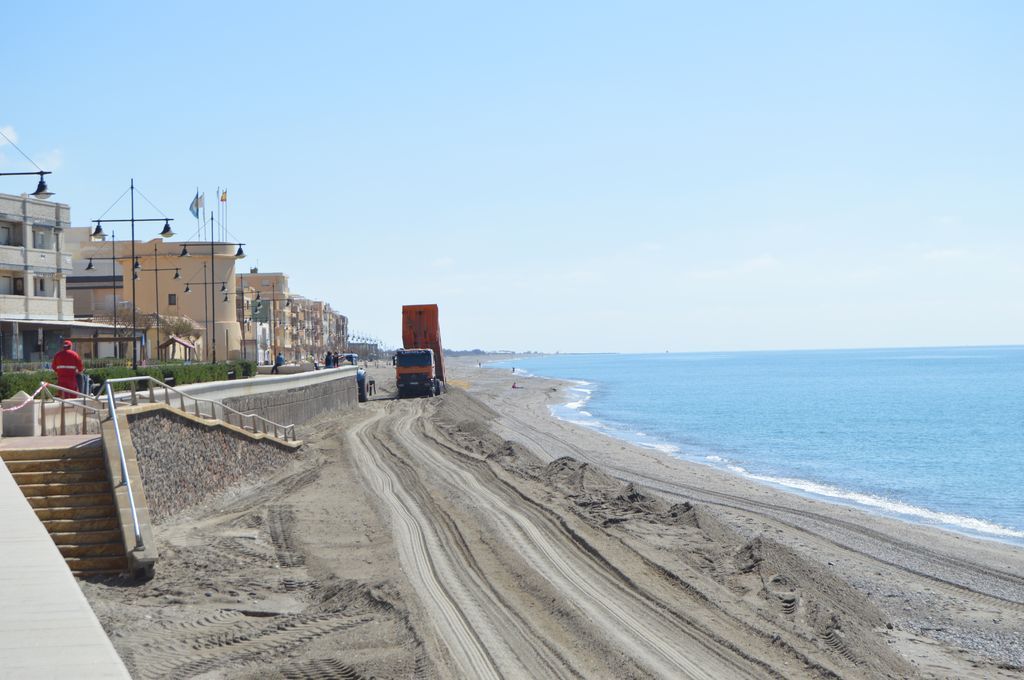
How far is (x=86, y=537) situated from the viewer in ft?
46.3

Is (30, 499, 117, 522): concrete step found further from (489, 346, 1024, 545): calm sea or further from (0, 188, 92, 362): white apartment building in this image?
(0, 188, 92, 362): white apartment building

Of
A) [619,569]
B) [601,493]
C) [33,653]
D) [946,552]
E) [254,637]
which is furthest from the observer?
[601,493]

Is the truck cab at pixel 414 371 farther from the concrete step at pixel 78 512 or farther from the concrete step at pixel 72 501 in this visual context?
the concrete step at pixel 78 512

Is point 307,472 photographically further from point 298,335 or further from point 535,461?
point 298,335

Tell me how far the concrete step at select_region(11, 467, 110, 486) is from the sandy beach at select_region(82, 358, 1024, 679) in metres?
1.66

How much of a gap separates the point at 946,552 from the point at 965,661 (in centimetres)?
833

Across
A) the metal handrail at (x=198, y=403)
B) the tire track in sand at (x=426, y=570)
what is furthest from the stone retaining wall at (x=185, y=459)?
the tire track in sand at (x=426, y=570)

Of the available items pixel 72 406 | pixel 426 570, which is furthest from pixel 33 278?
pixel 426 570

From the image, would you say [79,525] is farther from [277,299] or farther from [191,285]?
[277,299]

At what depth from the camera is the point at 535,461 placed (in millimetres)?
31844

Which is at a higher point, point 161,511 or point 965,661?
point 161,511

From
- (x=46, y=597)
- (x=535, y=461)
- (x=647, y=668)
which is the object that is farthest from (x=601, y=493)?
(x=46, y=597)

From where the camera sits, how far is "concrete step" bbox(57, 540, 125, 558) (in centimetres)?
1377

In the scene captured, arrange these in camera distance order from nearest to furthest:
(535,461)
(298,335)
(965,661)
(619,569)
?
(965,661)
(619,569)
(535,461)
(298,335)
